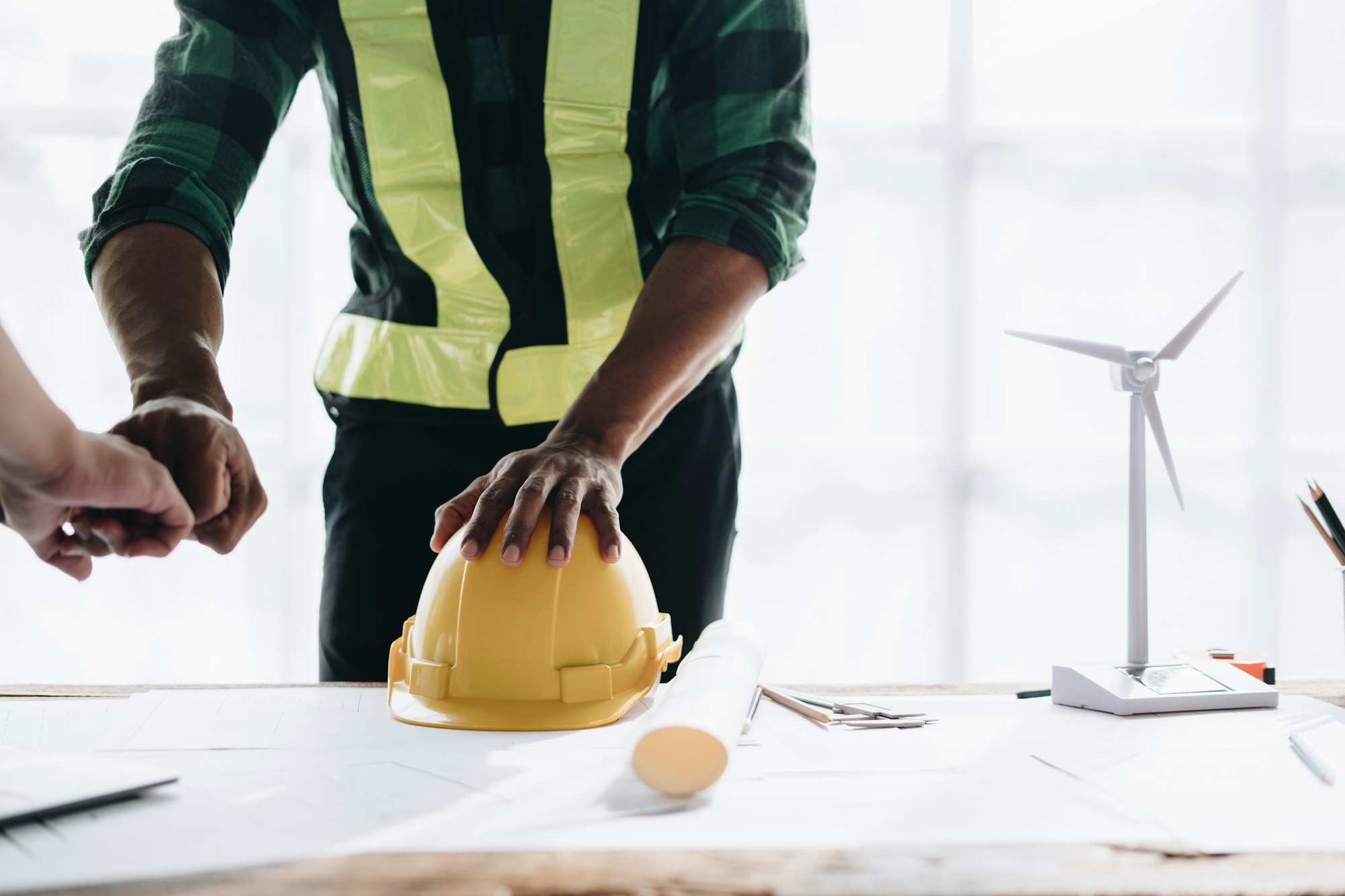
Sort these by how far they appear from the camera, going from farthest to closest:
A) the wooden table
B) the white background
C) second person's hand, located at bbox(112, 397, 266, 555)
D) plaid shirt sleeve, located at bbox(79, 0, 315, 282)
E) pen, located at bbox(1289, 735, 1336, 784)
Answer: the white background, plaid shirt sleeve, located at bbox(79, 0, 315, 282), second person's hand, located at bbox(112, 397, 266, 555), pen, located at bbox(1289, 735, 1336, 784), the wooden table

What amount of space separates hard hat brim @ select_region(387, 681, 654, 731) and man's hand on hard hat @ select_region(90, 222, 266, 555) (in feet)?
0.83

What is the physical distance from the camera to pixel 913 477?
329cm

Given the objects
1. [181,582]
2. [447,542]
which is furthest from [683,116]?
[181,582]

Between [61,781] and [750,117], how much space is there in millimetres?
1151

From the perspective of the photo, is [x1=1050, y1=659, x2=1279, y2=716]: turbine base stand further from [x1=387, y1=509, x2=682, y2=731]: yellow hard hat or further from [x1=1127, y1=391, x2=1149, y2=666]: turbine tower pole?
[x1=387, y1=509, x2=682, y2=731]: yellow hard hat

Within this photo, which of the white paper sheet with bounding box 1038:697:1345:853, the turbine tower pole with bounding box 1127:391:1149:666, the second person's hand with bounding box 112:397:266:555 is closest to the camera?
the white paper sheet with bounding box 1038:697:1345:853

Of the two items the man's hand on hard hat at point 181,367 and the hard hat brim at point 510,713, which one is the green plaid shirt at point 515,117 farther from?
the hard hat brim at point 510,713

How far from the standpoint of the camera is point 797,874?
0.63 meters

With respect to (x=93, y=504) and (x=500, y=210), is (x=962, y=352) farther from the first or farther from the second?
(x=93, y=504)

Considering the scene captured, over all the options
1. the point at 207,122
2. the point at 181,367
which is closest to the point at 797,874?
the point at 181,367

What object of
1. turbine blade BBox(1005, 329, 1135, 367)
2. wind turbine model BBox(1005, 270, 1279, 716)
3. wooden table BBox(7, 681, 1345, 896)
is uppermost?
turbine blade BBox(1005, 329, 1135, 367)

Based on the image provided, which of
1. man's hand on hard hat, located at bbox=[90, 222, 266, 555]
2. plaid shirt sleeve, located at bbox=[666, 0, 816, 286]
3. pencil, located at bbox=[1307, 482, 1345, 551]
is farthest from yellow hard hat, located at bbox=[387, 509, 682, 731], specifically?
pencil, located at bbox=[1307, 482, 1345, 551]

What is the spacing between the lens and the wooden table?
1.99ft

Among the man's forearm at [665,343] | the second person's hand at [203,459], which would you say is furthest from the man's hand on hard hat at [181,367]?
the man's forearm at [665,343]
